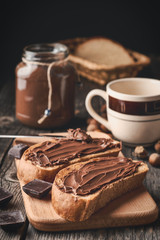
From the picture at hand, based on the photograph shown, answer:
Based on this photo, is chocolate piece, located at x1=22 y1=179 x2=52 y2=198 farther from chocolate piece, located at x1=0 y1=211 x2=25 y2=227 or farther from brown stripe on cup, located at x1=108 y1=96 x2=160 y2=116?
brown stripe on cup, located at x1=108 y1=96 x2=160 y2=116

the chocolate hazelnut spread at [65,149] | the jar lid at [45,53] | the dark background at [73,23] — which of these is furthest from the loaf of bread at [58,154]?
the dark background at [73,23]

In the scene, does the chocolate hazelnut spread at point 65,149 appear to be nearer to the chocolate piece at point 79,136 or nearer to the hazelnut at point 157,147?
the chocolate piece at point 79,136

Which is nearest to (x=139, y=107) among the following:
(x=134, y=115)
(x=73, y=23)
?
(x=134, y=115)

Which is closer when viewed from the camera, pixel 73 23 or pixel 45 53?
pixel 45 53

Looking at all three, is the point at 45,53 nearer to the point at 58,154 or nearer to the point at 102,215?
the point at 58,154

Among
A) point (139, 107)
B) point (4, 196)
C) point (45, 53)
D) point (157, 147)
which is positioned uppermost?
point (45, 53)

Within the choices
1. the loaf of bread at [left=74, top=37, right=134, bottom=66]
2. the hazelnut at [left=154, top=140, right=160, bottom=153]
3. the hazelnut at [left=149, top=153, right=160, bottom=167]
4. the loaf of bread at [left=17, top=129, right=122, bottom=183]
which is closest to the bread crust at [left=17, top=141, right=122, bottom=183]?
the loaf of bread at [left=17, top=129, right=122, bottom=183]

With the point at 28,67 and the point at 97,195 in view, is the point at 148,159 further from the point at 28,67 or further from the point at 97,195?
the point at 28,67
